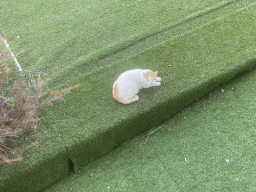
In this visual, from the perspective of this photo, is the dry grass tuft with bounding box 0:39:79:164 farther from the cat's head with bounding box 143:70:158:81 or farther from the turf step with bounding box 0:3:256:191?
the cat's head with bounding box 143:70:158:81

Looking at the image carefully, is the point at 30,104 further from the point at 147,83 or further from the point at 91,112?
the point at 147,83

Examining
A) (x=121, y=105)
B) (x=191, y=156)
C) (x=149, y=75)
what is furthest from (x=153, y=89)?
(x=191, y=156)

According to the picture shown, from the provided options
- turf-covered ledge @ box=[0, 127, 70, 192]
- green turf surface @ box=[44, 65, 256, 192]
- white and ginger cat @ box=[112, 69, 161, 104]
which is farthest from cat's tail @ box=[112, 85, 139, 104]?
turf-covered ledge @ box=[0, 127, 70, 192]

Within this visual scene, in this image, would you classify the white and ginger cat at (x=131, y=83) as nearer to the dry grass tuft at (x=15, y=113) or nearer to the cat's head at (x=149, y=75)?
the cat's head at (x=149, y=75)

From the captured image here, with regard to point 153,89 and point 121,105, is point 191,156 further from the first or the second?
point 121,105

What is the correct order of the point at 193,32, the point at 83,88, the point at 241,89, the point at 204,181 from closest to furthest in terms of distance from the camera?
1. the point at 204,181
2. the point at 83,88
3. the point at 241,89
4. the point at 193,32

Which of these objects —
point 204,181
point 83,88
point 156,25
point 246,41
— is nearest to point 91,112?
point 83,88

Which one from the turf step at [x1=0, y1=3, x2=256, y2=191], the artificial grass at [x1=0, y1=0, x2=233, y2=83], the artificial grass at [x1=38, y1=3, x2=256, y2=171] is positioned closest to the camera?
the turf step at [x1=0, y1=3, x2=256, y2=191]
